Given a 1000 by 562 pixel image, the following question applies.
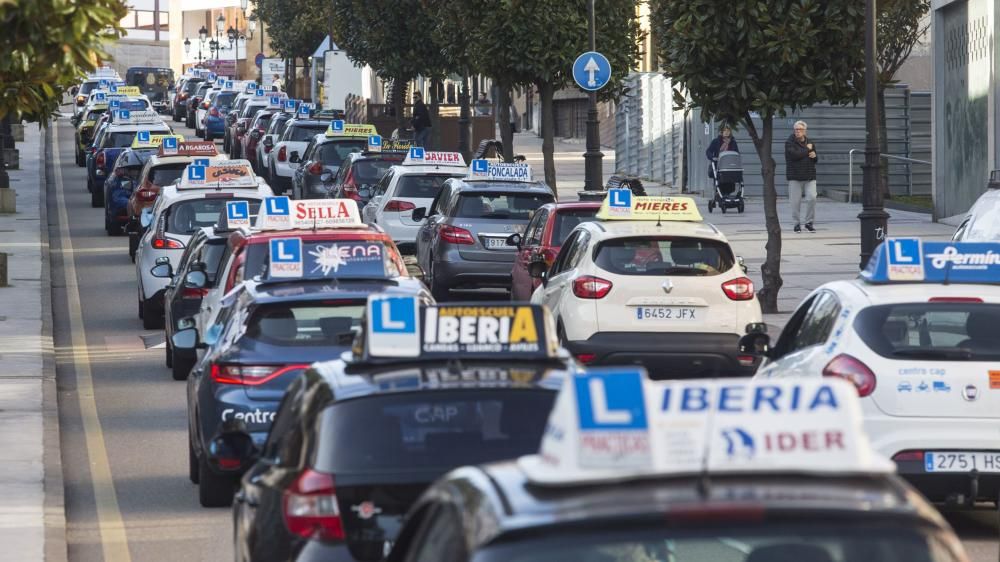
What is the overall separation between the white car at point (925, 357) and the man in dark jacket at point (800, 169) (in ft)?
68.3

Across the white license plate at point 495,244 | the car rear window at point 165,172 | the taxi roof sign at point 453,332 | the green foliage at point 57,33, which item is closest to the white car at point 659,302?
the green foliage at point 57,33

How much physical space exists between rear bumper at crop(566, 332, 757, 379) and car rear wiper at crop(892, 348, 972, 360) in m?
5.13

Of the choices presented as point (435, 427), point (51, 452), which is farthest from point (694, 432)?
point (51, 452)

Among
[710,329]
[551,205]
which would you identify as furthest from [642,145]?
[710,329]

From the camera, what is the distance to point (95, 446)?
46.8ft

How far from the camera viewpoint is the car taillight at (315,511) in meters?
6.54

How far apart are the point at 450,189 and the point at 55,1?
1409cm

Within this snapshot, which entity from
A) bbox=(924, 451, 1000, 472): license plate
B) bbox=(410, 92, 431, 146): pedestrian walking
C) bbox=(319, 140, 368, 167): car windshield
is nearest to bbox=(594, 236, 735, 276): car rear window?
bbox=(924, 451, 1000, 472): license plate

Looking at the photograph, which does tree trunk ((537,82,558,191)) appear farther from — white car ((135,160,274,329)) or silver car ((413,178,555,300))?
white car ((135,160,274,329))

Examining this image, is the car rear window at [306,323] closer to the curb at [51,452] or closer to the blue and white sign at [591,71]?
the curb at [51,452]

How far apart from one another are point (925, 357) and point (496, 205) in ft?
42.1

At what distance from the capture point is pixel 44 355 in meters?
18.7

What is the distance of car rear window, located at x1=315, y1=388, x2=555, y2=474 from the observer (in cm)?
681

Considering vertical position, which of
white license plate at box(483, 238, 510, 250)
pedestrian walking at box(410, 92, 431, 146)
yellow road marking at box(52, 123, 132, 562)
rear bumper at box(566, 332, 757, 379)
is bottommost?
yellow road marking at box(52, 123, 132, 562)
